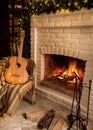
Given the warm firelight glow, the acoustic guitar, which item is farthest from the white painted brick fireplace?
the acoustic guitar

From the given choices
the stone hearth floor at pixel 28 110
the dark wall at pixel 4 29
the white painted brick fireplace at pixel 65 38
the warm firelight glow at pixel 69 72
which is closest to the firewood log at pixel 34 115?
the stone hearth floor at pixel 28 110

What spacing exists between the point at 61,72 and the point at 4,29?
98.2 inches

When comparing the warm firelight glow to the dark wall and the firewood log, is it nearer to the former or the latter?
the firewood log

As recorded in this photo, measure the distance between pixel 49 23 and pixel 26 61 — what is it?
89 cm

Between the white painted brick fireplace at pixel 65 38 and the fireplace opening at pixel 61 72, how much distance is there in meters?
0.15

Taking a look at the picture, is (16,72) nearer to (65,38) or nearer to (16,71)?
(16,71)

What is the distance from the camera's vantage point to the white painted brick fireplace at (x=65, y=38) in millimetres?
3291

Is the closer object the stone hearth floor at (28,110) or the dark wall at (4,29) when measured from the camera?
the stone hearth floor at (28,110)

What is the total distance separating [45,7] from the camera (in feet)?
12.5

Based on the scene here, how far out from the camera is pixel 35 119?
331cm

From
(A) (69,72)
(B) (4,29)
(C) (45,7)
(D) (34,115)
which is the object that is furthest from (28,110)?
(B) (4,29)

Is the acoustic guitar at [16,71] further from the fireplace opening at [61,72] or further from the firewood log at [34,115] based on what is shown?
the fireplace opening at [61,72]

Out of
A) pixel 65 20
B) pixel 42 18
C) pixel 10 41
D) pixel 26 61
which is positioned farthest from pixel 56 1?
pixel 10 41

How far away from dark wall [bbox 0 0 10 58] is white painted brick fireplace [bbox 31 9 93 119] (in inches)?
72.9
